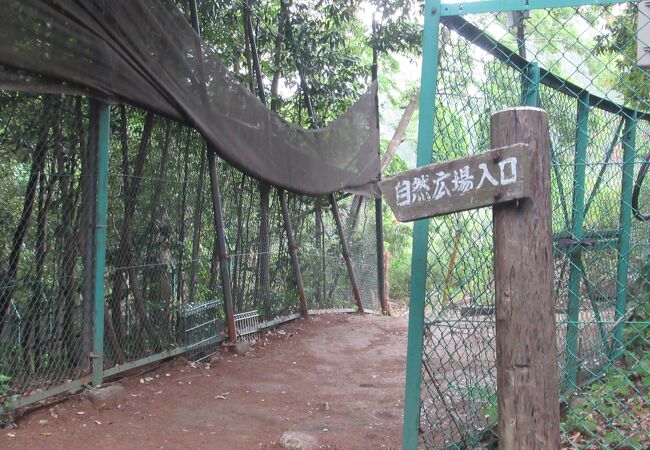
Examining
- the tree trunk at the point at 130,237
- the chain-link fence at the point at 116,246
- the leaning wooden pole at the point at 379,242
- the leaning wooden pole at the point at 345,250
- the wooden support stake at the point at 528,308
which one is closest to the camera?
the wooden support stake at the point at 528,308

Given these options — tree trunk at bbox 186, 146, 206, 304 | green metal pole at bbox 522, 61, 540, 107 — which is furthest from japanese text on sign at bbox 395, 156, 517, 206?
tree trunk at bbox 186, 146, 206, 304

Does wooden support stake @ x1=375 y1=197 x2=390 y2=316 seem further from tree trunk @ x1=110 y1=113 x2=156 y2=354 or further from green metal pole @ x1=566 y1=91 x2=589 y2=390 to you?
green metal pole @ x1=566 y1=91 x2=589 y2=390

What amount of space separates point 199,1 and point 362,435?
501 centimetres

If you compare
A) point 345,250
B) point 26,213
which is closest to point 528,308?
point 26,213

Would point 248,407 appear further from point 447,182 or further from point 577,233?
point 447,182

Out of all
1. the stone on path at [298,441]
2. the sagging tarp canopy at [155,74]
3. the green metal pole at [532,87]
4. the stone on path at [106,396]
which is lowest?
the stone on path at [298,441]

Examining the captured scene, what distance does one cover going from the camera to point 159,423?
423cm

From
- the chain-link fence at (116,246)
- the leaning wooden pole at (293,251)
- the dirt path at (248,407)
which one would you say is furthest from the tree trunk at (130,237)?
the leaning wooden pole at (293,251)

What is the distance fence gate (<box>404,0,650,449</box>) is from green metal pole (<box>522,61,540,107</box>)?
0.4 inches

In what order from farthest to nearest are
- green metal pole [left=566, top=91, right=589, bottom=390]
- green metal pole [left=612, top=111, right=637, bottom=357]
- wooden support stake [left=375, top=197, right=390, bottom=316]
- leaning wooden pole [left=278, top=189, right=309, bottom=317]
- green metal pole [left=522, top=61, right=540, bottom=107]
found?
wooden support stake [left=375, top=197, right=390, bottom=316] < leaning wooden pole [left=278, top=189, right=309, bottom=317] < green metal pole [left=612, top=111, right=637, bottom=357] < green metal pole [left=566, top=91, right=589, bottom=390] < green metal pole [left=522, top=61, right=540, bottom=107]

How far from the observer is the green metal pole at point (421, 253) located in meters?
2.62

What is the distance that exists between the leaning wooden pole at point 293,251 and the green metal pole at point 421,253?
5.11 meters

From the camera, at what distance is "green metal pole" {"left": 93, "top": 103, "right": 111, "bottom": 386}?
4.55 metres

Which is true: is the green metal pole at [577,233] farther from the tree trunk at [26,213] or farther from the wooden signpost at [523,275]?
the tree trunk at [26,213]
